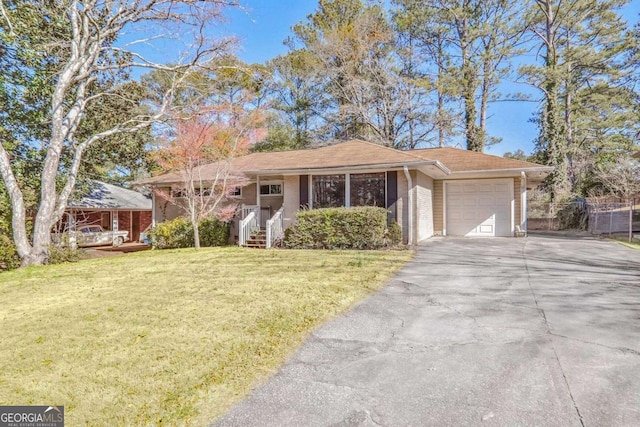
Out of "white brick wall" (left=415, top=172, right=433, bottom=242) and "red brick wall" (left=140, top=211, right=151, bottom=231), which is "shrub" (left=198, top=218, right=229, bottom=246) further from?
"red brick wall" (left=140, top=211, right=151, bottom=231)

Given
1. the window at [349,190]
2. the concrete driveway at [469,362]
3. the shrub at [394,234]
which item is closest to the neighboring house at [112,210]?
the window at [349,190]

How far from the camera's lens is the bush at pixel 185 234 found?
1338 cm

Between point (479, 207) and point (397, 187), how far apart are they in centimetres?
462

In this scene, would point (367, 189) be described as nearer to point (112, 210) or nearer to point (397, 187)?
point (397, 187)

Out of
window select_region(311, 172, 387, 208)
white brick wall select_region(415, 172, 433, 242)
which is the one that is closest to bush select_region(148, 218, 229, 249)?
window select_region(311, 172, 387, 208)

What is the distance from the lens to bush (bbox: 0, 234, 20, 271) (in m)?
9.99

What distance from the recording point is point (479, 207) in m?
13.9

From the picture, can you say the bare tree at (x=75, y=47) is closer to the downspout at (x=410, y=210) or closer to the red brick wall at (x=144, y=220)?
the downspout at (x=410, y=210)

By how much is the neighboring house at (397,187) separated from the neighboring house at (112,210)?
559 cm

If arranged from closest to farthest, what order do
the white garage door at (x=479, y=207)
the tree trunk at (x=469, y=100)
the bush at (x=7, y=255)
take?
1. the bush at (x=7, y=255)
2. the white garage door at (x=479, y=207)
3. the tree trunk at (x=469, y=100)

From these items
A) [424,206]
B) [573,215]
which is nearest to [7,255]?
[424,206]

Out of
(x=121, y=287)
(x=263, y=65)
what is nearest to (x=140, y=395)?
(x=121, y=287)

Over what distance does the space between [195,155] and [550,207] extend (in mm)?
17330

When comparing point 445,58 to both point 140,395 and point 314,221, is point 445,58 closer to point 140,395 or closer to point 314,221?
point 314,221
